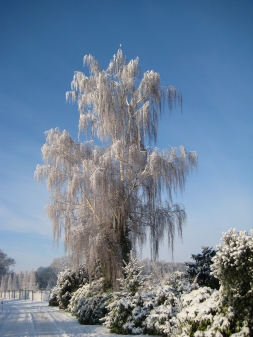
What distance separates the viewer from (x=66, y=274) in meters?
20.3

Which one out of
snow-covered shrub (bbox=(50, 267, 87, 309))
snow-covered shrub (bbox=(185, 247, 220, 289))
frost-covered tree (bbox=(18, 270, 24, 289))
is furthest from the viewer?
frost-covered tree (bbox=(18, 270, 24, 289))

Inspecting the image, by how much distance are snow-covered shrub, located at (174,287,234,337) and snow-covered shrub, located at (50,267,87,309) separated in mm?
12982

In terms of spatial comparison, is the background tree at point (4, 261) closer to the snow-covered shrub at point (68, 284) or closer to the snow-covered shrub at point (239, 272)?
the snow-covered shrub at point (68, 284)

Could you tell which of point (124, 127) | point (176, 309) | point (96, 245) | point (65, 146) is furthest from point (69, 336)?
point (124, 127)

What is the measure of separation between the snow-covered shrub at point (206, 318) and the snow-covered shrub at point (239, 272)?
272 mm

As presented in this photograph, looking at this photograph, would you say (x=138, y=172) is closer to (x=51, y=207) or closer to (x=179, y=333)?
(x=51, y=207)

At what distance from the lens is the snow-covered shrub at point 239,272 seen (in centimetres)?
619

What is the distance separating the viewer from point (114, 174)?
15.3 meters

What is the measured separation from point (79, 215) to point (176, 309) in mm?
7950

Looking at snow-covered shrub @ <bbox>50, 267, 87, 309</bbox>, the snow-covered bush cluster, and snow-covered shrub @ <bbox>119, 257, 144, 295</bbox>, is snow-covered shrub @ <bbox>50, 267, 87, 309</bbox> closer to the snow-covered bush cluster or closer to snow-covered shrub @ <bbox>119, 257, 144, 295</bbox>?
the snow-covered bush cluster

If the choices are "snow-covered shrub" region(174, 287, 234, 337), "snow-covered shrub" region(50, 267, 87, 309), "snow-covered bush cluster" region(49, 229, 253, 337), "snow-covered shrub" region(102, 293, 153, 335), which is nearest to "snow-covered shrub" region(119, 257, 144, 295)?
"snow-covered bush cluster" region(49, 229, 253, 337)

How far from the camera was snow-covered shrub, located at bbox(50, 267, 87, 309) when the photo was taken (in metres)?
19.4

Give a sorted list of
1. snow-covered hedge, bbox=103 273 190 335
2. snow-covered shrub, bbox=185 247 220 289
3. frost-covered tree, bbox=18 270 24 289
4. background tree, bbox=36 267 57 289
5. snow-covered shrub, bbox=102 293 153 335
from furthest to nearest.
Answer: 1. frost-covered tree, bbox=18 270 24 289
2. background tree, bbox=36 267 57 289
3. snow-covered shrub, bbox=185 247 220 289
4. snow-covered shrub, bbox=102 293 153 335
5. snow-covered hedge, bbox=103 273 190 335

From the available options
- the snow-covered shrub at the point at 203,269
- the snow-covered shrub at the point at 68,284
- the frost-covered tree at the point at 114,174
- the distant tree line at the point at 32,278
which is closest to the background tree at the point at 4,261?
the distant tree line at the point at 32,278
